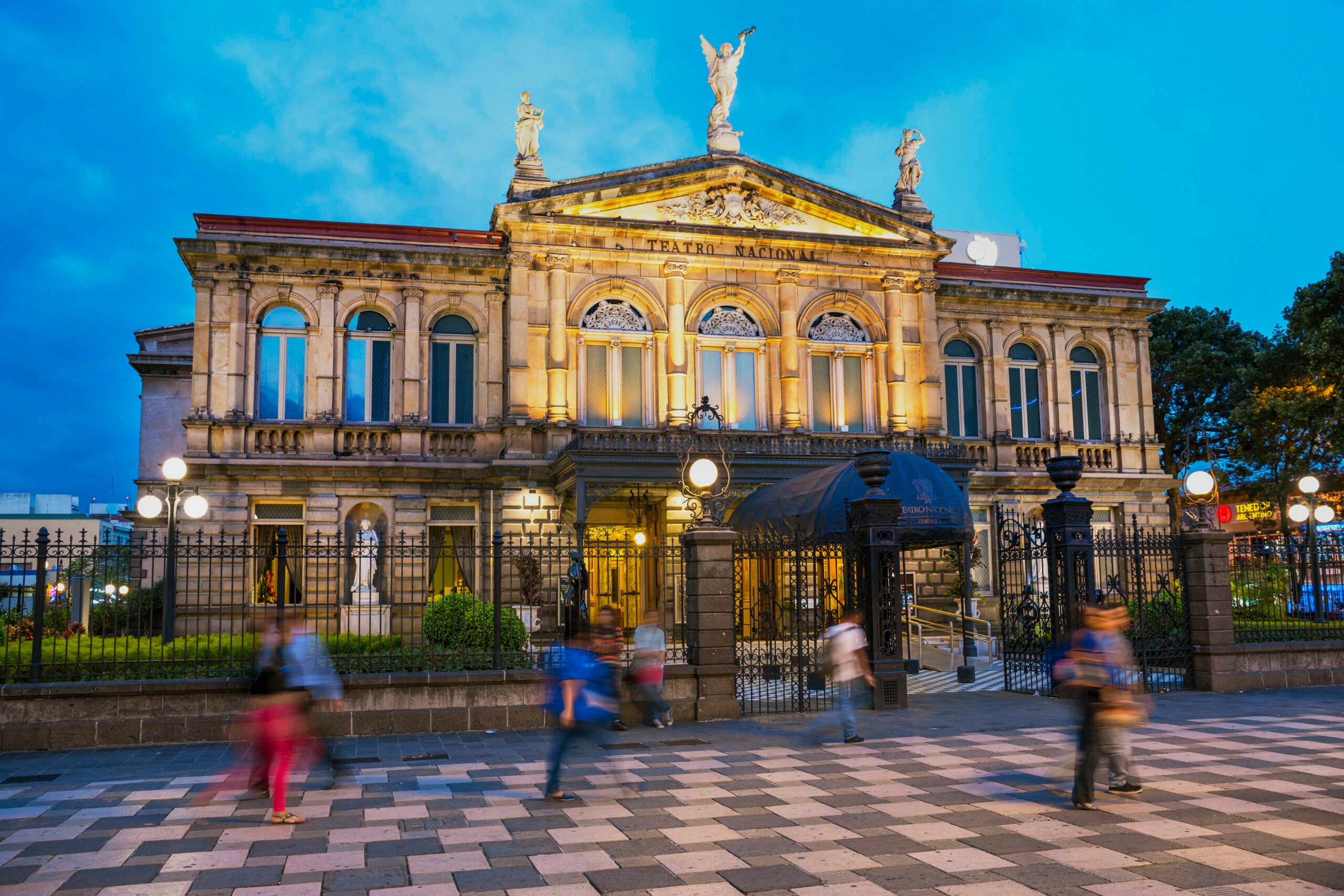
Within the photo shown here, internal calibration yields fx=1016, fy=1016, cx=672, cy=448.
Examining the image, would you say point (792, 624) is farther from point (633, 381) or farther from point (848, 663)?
point (633, 381)

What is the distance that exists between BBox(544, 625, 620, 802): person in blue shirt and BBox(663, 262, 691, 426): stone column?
18693mm

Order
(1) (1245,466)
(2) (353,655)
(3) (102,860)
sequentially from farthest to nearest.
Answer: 1. (1) (1245,466)
2. (2) (353,655)
3. (3) (102,860)

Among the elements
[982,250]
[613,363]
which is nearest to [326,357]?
[613,363]

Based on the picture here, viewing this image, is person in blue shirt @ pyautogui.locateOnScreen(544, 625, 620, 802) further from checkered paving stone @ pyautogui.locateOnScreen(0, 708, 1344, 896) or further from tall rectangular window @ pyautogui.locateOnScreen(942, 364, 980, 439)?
tall rectangular window @ pyautogui.locateOnScreen(942, 364, 980, 439)

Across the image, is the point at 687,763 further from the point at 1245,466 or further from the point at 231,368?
the point at 1245,466

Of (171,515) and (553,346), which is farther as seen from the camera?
(553,346)

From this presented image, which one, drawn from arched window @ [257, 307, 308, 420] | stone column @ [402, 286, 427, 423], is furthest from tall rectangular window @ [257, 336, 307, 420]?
stone column @ [402, 286, 427, 423]

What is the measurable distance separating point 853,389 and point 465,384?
11594mm

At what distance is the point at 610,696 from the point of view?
9789 millimetres

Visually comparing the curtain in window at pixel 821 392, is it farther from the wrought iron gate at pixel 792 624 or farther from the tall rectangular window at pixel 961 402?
the wrought iron gate at pixel 792 624

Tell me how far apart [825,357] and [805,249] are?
3.28m

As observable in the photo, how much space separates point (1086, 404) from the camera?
34.2 metres

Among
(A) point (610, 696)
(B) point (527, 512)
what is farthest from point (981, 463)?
(A) point (610, 696)

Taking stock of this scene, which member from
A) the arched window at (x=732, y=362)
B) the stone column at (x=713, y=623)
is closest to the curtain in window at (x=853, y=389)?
the arched window at (x=732, y=362)
